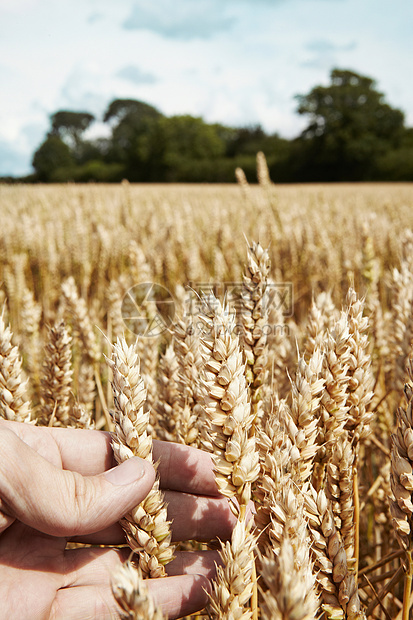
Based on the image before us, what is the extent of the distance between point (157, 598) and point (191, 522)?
0.28 m

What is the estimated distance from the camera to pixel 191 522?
3.62ft

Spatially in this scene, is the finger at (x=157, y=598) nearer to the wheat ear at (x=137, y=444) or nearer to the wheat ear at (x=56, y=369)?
the wheat ear at (x=137, y=444)

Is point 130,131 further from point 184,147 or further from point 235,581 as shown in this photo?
point 235,581

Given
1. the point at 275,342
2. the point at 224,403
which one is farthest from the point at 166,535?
the point at 275,342

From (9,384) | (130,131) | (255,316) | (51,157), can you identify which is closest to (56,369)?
(9,384)

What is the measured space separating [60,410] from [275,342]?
26.7 inches

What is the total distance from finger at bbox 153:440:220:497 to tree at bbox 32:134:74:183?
56564mm

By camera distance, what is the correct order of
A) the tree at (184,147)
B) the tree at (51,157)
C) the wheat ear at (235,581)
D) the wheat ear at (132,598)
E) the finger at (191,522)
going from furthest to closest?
the tree at (51,157) < the tree at (184,147) < the finger at (191,522) < the wheat ear at (235,581) < the wheat ear at (132,598)

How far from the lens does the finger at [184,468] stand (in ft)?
3.52

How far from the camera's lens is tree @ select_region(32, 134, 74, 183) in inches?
2096

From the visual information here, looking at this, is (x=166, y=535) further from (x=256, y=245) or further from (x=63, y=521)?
(x=256, y=245)

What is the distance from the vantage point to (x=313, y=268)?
3.03m

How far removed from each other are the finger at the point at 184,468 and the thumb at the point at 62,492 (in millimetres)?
217

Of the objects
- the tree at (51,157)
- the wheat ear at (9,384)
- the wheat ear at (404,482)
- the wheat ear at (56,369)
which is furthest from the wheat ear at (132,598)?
the tree at (51,157)
